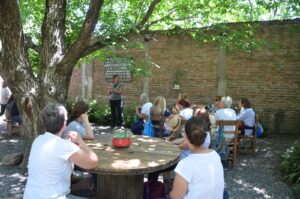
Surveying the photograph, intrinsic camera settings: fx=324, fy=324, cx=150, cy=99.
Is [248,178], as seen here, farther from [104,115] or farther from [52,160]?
[104,115]

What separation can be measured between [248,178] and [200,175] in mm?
3438

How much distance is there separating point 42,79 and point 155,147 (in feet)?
8.13

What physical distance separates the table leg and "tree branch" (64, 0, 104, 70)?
2374 mm

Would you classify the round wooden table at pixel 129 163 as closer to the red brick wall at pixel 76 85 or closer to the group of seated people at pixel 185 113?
the group of seated people at pixel 185 113

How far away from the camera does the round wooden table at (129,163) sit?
129 inches

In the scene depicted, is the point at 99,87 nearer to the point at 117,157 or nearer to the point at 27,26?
the point at 27,26

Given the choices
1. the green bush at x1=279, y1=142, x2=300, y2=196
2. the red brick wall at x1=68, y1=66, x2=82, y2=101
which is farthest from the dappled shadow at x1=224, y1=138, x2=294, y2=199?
the red brick wall at x1=68, y1=66, x2=82, y2=101

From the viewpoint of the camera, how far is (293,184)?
529 cm

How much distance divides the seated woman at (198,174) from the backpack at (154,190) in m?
1.54

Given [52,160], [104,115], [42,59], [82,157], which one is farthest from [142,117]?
[52,160]

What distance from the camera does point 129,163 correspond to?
3426mm

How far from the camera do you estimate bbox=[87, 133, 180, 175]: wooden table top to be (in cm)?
325

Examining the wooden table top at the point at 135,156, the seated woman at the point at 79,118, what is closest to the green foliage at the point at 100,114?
the wooden table top at the point at 135,156

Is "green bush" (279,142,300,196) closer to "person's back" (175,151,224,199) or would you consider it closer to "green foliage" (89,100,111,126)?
"person's back" (175,151,224,199)
